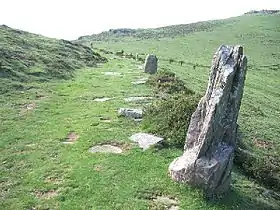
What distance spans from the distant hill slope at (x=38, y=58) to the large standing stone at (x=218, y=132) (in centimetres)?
2425

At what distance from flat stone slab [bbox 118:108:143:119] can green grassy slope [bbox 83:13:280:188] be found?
7.22 meters

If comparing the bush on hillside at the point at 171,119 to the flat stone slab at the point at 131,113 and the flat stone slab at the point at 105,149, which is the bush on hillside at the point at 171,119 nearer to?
the flat stone slab at the point at 131,113

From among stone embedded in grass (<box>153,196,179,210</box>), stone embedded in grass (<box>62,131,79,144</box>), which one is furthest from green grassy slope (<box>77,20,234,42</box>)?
stone embedded in grass (<box>153,196,179,210</box>)

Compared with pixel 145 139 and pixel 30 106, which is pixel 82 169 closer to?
pixel 145 139

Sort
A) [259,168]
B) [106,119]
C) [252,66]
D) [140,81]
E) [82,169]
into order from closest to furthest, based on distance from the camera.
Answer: [82,169] → [259,168] → [106,119] → [140,81] → [252,66]

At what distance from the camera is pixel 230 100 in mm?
19656

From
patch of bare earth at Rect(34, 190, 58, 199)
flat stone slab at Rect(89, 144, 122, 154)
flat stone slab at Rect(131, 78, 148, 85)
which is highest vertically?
flat stone slab at Rect(89, 144, 122, 154)

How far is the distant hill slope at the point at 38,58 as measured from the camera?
42.7m

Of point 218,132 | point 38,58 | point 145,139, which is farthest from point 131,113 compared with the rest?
point 38,58

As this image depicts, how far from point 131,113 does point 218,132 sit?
10476 millimetres

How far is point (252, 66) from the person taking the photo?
82875 millimetres

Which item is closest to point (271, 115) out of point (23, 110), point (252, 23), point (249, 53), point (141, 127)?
point (141, 127)

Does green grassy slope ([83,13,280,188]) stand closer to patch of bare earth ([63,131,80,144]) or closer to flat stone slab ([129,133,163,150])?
flat stone slab ([129,133,163,150])

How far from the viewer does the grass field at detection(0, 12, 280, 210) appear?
18.8 meters
